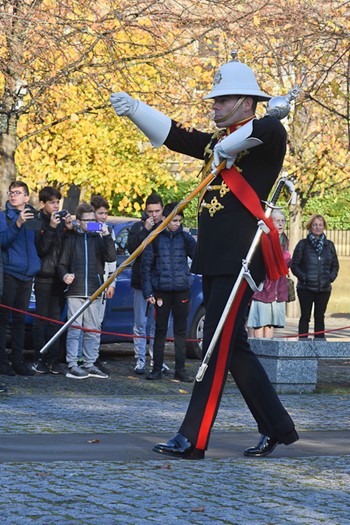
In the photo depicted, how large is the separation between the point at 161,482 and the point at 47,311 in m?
7.05

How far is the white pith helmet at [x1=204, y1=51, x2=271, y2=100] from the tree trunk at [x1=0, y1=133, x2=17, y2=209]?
32.4 feet

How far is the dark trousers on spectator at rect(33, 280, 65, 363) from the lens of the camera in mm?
13062

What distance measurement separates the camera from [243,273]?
6.85 metres

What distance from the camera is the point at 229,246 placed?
22.9 ft

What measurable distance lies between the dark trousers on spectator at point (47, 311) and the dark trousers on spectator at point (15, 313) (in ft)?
1.38

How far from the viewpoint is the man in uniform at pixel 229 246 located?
6.93 meters

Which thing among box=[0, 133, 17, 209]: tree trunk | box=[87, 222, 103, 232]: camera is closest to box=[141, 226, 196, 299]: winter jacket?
box=[87, 222, 103, 232]: camera

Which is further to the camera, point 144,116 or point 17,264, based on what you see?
point 17,264

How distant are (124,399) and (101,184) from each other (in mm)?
18074

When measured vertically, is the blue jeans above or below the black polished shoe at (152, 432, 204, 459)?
above

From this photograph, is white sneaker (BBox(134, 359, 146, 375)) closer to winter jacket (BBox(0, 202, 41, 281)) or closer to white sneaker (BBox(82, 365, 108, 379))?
white sneaker (BBox(82, 365, 108, 379))

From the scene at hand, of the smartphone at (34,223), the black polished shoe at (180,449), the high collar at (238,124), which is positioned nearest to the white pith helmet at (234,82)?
the high collar at (238,124)

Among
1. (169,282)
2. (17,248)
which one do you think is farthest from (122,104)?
(169,282)

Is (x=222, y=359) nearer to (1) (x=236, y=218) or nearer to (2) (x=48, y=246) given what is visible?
(1) (x=236, y=218)
